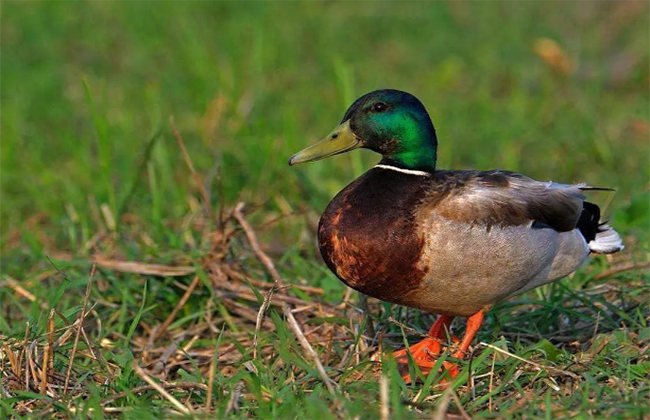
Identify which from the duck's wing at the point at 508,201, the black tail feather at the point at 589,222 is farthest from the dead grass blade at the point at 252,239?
the black tail feather at the point at 589,222

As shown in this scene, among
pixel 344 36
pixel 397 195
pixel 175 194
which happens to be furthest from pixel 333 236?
pixel 344 36

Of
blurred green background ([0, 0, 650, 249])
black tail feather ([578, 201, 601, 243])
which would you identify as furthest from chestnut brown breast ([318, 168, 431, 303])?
blurred green background ([0, 0, 650, 249])

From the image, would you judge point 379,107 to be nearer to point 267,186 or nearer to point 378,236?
point 378,236

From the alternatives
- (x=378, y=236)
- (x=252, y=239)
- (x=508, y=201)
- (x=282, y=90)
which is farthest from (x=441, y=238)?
(x=282, y=90)

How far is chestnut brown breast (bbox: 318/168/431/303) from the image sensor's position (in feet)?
11.2

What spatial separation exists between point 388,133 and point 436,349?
0.85 metres

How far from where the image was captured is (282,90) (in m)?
7.50

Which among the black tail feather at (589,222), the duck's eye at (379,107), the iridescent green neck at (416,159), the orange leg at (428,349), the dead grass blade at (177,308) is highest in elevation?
the duck's eye at (379,107)

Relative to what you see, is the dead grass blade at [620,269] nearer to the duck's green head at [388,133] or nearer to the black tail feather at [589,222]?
the black tail feather at [589,222]

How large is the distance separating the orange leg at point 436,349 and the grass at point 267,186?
0.13 meters

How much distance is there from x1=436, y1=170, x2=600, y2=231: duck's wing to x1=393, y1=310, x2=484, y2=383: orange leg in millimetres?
403

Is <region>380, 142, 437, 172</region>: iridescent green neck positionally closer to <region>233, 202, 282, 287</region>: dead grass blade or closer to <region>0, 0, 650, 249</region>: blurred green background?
<region>233, 202, 282, 287</region>: dead grass blade

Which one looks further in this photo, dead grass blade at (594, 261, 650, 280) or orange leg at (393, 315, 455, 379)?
dead grass blade at (594, 261, 650, 280)

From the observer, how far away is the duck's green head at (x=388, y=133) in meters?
3.67
